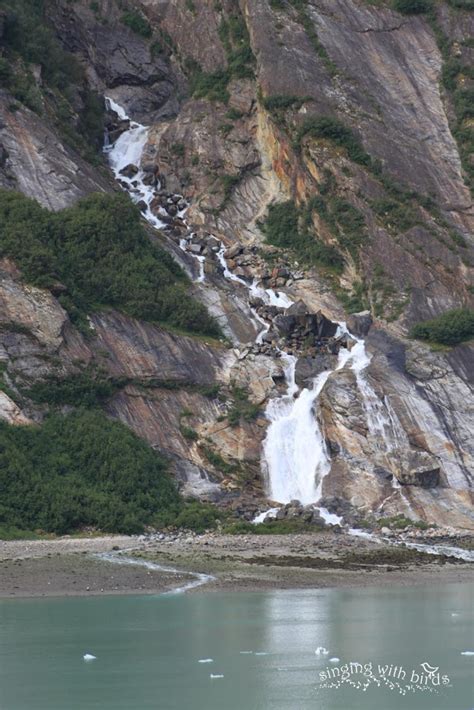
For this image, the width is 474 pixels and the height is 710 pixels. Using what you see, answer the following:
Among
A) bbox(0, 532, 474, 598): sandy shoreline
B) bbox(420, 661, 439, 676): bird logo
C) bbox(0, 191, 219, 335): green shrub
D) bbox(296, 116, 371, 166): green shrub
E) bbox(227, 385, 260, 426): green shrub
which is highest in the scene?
bbox(296, 116, 371, 166): green shrub

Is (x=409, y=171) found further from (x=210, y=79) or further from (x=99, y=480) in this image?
(x=99, y=480)

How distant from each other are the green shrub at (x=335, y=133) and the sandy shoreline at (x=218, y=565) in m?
26.6

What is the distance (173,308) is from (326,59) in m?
21.7

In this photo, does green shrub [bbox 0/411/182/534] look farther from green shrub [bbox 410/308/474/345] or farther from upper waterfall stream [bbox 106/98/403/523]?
green shrub [bbox 410/308/474/345]

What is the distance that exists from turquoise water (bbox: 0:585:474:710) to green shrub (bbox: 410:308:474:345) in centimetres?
2124

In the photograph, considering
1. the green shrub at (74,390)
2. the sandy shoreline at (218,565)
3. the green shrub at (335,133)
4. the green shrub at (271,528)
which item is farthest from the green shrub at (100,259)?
the sandy shoreline at (218,565)

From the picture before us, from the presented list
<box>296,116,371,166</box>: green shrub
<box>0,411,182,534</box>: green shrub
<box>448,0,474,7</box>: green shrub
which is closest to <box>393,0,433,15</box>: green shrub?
<box>448,0,474,7</box>: green shrub

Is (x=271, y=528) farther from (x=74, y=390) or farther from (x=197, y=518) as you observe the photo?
(x=74, y=390)

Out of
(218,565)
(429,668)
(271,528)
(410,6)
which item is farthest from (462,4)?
(429,668)

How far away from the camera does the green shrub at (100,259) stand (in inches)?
2313

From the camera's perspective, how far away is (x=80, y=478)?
170 feet

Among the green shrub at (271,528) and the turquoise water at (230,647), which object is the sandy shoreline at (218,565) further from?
the turquoise water at (230,647)

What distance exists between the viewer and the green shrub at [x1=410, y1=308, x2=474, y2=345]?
61.1m

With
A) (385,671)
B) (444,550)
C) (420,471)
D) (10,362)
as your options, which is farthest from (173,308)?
(385,671)
